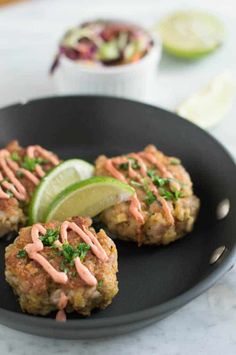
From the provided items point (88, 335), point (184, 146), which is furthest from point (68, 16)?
point (88, 335)

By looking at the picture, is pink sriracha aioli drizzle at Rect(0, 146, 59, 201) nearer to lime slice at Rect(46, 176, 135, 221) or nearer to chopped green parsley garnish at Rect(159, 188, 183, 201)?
lime slice at Rect(46, 176, 135, 221)

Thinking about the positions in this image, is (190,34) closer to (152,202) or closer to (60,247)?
(152,202)

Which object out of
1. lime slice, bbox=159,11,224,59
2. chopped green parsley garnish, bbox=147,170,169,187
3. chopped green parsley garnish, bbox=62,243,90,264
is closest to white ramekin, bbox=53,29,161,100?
lime slice, bbox=159,11,224,59

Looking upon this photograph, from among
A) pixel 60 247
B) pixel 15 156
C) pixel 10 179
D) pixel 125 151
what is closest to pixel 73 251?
pixel 60 247

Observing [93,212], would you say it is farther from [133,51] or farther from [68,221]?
[133,51]

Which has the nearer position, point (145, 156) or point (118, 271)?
point (118, 271)

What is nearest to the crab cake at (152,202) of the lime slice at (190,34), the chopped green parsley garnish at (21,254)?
the chopped green parsley garnish at (21,254)
